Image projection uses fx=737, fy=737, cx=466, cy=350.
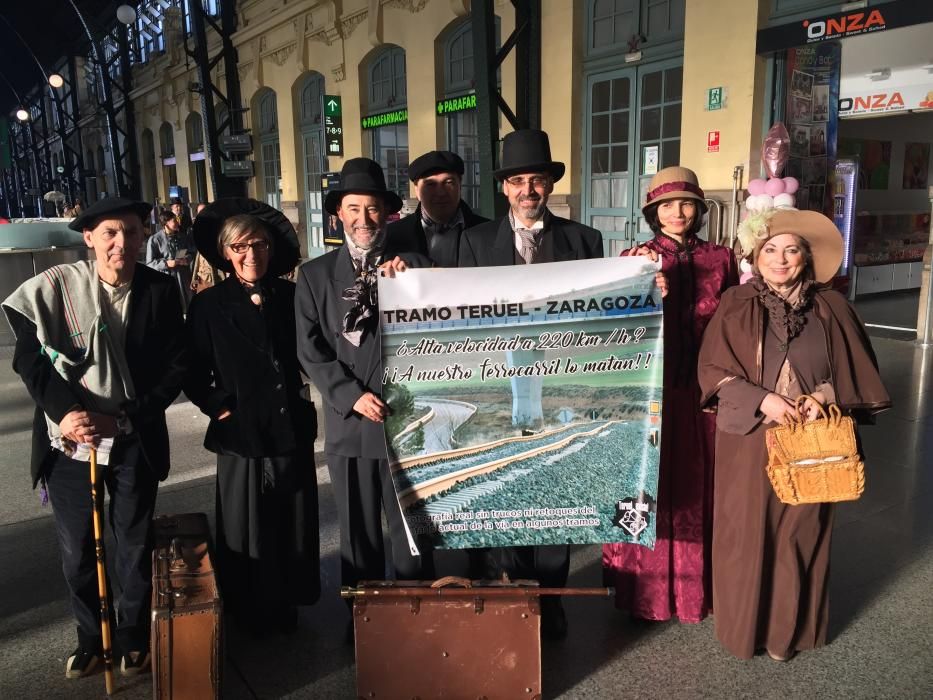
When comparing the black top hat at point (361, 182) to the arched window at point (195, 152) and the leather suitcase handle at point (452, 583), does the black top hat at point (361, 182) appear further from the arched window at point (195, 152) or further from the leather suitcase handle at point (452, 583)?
the arched window at point (195, 152)

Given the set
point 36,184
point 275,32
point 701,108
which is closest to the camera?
point 701,108

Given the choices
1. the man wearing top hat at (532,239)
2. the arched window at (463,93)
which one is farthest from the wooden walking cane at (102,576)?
the arched window at (463,93)

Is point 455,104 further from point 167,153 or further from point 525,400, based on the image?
point 167,153

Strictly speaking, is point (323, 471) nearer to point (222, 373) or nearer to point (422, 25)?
point (222, 373)

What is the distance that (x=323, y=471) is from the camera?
5.27 meters

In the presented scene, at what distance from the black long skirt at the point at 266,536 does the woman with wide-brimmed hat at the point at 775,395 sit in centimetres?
172

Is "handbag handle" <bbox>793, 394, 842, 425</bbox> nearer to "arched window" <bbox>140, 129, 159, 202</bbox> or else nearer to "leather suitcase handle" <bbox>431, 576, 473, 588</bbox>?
"leather suitcase handle" <bbox>431, 576, 473, 588</bbox>

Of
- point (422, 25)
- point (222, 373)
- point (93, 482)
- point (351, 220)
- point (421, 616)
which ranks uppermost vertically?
point (422, 25)

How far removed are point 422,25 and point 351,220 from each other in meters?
12.3

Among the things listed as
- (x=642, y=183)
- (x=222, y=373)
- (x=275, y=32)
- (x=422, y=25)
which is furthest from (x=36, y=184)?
(x=222, y=373)

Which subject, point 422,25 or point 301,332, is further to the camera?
point 422,25

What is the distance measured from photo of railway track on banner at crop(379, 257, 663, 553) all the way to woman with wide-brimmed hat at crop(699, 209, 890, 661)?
0.30m

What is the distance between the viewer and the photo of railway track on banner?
2.70 m

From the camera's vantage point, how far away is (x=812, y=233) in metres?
2.72
